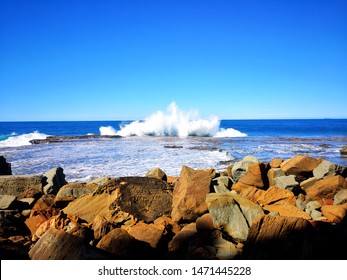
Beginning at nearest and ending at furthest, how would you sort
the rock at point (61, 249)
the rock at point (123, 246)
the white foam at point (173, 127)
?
the rock at point (61, 249) < the rock at point (123, 246) < the white foam at point (173, 127)

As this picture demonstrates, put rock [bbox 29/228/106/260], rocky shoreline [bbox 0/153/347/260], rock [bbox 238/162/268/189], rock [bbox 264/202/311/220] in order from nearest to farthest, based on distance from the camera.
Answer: rock [bbox 29/228/106/260] < rocky shoreline [bbox 0/153/347/260] < rock [bbox 264/202/311/220] < rock [bbox 238/162/268/189]

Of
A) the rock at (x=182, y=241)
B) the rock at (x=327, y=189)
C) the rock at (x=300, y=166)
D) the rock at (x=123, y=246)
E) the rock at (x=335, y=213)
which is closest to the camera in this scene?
the rock at (x=123, y=246)

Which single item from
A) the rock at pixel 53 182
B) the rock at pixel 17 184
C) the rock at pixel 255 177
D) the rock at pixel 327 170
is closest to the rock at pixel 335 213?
the rock at pixel 255 177

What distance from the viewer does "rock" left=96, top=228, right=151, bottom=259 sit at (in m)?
3.09

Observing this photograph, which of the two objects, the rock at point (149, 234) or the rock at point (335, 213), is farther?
the rock at point (335, 213)

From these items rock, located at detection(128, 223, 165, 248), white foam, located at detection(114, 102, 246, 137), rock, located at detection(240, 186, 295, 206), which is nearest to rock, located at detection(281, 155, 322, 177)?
rock, located at detection(240, 186, 295, 206)

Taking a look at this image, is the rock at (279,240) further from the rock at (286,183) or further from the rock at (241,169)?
the rock at (241,169)

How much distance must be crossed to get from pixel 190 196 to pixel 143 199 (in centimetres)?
80

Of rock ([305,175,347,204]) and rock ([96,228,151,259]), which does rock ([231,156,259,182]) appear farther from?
rock ([96,228,151,259])

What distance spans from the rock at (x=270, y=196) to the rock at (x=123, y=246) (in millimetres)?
2521

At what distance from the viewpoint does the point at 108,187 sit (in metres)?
4.88

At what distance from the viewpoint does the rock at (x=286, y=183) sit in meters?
5.40

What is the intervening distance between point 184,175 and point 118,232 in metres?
1.76

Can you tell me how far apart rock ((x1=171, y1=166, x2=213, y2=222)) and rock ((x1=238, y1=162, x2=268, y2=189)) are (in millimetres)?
1586
